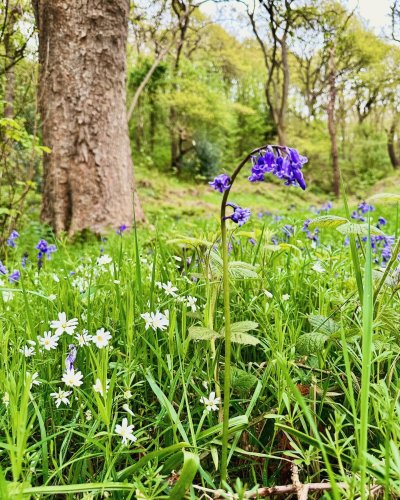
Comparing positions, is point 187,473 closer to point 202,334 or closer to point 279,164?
point 202,334

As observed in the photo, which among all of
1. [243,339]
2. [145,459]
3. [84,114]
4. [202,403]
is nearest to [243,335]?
[243,339]

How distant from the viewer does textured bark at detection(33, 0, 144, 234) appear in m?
4.84

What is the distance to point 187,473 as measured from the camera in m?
0.67

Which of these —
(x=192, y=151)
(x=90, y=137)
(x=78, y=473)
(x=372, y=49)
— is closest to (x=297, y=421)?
(x=78, y=473)

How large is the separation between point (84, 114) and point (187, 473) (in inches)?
198

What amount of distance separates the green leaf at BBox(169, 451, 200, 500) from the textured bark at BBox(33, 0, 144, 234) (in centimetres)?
454

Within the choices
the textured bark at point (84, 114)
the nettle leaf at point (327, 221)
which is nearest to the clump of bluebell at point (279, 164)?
the nettle leaf at point (327, 221)

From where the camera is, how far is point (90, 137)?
199 inches

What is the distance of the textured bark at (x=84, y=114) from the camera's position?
190 inches

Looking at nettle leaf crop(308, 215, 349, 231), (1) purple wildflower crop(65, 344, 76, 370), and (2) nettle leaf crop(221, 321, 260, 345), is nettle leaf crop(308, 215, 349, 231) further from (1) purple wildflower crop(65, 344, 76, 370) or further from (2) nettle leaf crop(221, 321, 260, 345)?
(1) purple wildflower crop(65, 344, 76, 370)

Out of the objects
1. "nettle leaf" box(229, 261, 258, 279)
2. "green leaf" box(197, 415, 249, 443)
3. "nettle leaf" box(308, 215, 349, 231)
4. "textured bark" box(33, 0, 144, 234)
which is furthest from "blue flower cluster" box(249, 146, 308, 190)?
"textured bark" box(33, 0, 144, 234)

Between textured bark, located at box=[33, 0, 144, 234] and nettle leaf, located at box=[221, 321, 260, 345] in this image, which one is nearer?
nettle leaf, located at box=[221, 321, 260, 345]

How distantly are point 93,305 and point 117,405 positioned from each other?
474mm

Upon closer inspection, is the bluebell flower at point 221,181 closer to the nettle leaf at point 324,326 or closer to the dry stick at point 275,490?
the nettle leaf at point 324,326
